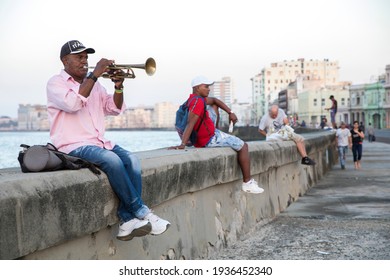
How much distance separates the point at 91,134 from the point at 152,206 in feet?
2.10

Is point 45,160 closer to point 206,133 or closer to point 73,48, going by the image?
point 73,48

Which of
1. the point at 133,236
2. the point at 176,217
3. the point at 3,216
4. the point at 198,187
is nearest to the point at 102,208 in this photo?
the point at 133,236

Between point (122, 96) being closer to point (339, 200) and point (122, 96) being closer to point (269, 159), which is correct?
point (269, 159)

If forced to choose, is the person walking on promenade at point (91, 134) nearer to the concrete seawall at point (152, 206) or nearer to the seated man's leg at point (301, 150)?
the concrete seawall at point (152, 206)

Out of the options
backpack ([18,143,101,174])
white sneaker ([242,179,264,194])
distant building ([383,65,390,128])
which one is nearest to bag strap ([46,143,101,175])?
backpack ([18,143,101,174])

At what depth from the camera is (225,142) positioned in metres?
6.55

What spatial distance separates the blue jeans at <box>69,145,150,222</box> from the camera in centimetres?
382

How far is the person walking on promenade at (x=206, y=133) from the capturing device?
21.6ft

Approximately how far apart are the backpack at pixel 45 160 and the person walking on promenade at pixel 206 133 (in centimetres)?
282

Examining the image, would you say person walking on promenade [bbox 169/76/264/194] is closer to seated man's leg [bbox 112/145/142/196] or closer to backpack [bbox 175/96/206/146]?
backpack [bbox 175/96/206/146]

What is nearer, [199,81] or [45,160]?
[45,160]

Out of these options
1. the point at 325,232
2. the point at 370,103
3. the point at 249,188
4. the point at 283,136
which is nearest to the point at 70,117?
the point at 249,188

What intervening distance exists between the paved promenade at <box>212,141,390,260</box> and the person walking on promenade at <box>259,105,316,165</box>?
696 millimetres

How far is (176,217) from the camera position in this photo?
197 inches
